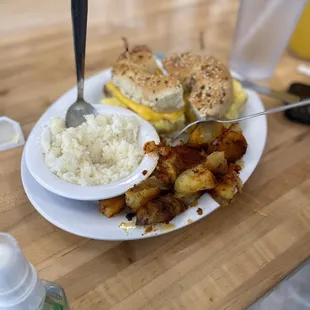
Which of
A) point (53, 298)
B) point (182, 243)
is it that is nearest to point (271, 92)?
point (182, 243)

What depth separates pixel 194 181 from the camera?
813 mm

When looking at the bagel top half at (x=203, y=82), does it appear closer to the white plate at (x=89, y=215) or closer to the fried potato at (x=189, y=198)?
the white plate at (x=89, y=215)

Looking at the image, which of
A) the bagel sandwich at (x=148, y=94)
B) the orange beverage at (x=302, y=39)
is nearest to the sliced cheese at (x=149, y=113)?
the bagel sandwich at (x=148, y=94)

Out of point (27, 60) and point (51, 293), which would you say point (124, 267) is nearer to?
point (51, 293)

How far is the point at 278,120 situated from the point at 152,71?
1.42ft

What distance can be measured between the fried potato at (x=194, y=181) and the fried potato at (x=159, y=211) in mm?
36

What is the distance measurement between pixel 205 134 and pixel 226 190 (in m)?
0.19

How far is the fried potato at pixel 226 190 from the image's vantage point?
0.84m

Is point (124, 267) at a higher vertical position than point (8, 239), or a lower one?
lower

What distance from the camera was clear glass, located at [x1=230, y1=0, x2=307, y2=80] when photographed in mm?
1304

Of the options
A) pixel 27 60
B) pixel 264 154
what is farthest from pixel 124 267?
pixel 27 60

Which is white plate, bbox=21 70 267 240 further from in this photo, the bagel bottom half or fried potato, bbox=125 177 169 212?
the bagel bottom half

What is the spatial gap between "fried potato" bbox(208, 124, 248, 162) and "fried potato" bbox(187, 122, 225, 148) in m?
0.03

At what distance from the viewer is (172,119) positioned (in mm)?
1062
